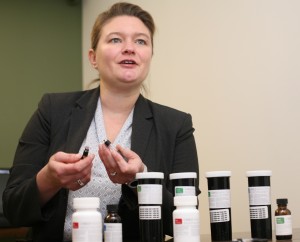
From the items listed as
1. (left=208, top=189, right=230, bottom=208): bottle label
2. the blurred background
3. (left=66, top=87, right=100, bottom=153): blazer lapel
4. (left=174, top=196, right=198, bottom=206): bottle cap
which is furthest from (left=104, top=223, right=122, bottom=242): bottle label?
the blurred background

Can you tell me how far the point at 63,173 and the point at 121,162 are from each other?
17 centimetres

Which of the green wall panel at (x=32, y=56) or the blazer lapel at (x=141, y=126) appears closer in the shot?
the blazer lapel at (x=141, y=126)

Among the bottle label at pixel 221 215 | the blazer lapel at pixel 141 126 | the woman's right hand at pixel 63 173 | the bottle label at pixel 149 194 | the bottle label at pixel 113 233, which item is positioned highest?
the blazer lapel at pixel 141 126

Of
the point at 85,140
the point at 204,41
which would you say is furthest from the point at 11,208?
the point at 204,41

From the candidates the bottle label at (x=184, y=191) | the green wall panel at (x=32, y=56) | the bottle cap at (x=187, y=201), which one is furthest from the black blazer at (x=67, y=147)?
the green wall panel at (x=32, y=56)

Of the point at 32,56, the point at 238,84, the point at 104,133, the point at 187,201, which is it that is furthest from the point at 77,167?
the point at 32,56

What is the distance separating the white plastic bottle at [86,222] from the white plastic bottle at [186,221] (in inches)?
7.2

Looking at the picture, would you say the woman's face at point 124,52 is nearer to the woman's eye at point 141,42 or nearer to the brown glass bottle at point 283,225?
the woman's eye at point 141,42

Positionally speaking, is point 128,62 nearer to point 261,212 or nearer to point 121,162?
point 121,162

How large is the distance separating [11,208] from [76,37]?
279 cm

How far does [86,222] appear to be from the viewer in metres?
1.24

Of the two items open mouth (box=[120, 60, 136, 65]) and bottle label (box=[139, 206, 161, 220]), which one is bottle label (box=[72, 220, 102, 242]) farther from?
open mouth (box=[120, 60, 136, 65])

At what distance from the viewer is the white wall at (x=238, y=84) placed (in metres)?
2.48

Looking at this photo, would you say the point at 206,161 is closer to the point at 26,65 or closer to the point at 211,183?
the point at 211,183
